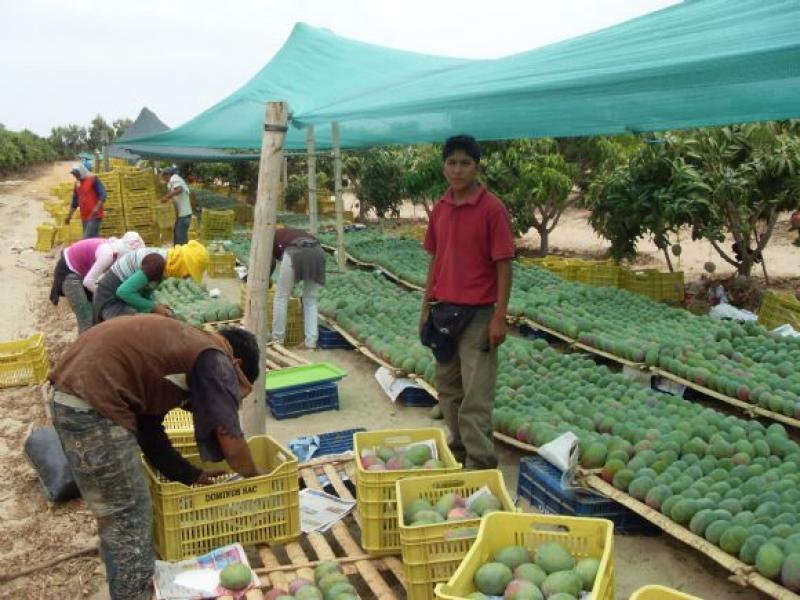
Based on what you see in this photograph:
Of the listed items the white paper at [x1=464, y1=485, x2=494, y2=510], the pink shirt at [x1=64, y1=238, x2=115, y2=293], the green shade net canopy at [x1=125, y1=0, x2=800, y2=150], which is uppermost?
the green shade net canopy at [x1=125, y1=0, x2=800, y2=150]

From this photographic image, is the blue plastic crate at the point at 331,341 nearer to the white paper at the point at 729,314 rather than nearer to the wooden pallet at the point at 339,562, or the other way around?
the wooden pallet at the point at 339,562

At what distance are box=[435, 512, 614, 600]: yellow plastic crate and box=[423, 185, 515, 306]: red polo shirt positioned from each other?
1418mm

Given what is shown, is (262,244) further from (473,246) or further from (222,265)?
(222,265)

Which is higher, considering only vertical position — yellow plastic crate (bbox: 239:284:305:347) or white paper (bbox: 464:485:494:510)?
white paper (bbox: 464:485:494:510)

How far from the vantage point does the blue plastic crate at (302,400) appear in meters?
5.48

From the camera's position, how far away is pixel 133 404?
265cm

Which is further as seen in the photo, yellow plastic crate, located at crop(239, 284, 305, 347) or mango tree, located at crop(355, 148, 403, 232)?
mango tree, located at crop(355, 148, 403, 232)

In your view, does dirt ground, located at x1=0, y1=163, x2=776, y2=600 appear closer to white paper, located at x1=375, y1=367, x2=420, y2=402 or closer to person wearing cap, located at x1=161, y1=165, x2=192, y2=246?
white paper, located at x1=375, y1=367, x2=420, y2=402

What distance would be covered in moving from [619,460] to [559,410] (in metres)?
0.83

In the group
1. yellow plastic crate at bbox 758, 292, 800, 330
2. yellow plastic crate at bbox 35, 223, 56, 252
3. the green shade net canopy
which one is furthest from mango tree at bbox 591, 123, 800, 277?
yellow plastic crate at bbox 35, 223, 56, 252

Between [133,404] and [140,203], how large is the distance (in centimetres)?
1162

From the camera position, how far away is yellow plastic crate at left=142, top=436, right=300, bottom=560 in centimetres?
294

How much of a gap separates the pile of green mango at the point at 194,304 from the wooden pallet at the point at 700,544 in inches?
153

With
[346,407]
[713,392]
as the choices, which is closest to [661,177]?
[713,392]
